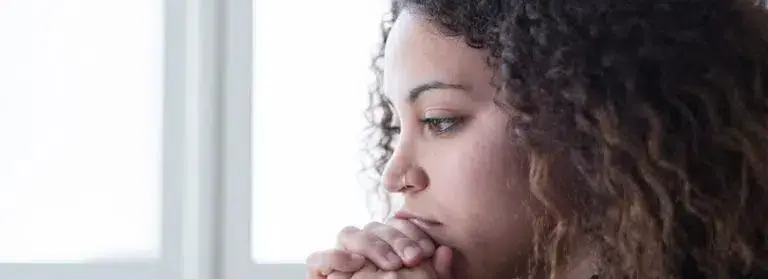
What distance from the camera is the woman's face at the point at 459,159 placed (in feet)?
2.98

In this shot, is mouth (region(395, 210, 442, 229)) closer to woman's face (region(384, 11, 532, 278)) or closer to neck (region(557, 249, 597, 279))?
woman's face (region(384, 11, 532, 278))

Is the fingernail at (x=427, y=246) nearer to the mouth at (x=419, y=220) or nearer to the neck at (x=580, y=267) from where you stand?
Result: the mouth at (x=419, y=220)

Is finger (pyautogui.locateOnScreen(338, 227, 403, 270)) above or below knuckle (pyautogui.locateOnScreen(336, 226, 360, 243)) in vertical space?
below

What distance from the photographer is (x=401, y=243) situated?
95cm

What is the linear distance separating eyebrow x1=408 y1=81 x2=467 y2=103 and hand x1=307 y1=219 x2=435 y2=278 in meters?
0.12

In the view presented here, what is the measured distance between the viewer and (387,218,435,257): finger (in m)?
0.94

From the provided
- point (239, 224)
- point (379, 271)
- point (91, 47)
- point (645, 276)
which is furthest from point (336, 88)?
point (645, 276)

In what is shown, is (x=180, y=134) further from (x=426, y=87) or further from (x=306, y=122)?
(x=426, y=87)

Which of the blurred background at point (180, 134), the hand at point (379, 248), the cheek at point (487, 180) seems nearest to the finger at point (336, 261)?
the hand at point (379, 248)

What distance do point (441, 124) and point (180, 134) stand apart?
76 cm

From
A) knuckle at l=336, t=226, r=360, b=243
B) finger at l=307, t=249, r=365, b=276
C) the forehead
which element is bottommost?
finger at l=307, t=249, r=365, b=276

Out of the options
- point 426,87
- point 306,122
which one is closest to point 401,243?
point 426,87

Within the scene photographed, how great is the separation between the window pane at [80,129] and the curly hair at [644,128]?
85cm

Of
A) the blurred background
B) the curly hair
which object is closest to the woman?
the curly hair
